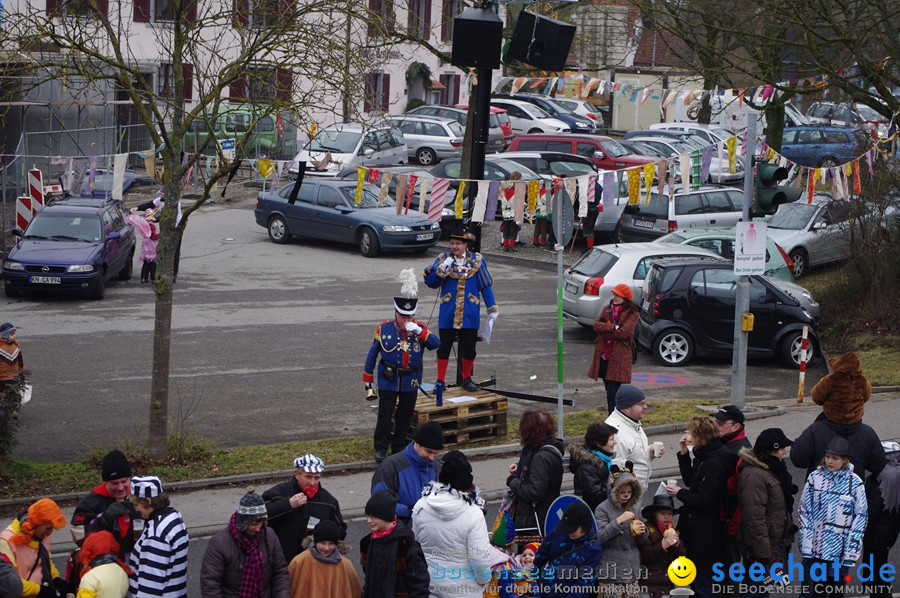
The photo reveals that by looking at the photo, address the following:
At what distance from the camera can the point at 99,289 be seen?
67.5 feet

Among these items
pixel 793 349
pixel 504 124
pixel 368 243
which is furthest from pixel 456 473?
pixel 504 124

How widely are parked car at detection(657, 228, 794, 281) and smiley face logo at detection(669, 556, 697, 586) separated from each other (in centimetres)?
1276

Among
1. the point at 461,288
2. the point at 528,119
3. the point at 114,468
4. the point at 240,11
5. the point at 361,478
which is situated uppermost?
the point at 528,119

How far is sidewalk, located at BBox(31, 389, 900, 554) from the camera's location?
33.1ft

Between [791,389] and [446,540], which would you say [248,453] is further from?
[791,389]

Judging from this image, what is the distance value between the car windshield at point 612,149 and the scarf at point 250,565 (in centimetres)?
2837

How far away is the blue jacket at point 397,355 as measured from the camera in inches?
432

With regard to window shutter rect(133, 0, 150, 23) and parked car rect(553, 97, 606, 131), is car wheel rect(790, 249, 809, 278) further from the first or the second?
parked car rect(553, 97, 606, 131)

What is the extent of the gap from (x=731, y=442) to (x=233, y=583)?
357 centimetres

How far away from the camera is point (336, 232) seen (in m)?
25.6

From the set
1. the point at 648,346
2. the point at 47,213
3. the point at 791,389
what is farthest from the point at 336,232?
the point at 791,389

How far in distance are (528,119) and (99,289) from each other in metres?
25.9

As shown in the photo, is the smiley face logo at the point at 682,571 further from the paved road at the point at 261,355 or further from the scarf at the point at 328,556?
the paved road at the point at 261,355

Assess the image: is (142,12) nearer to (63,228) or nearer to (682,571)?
(63,228)
